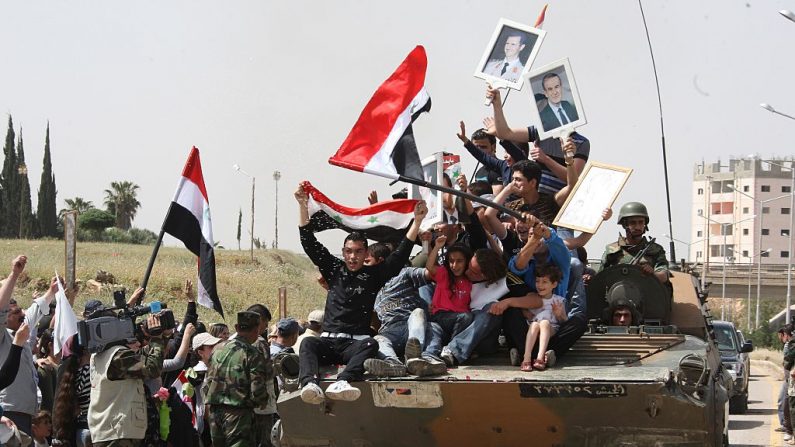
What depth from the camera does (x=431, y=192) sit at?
10.1 metres

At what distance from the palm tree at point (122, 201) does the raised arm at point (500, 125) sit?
71.4 meters

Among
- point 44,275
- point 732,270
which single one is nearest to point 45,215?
point 44,275

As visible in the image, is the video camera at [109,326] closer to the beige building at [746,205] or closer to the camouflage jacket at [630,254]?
the camouflage jacket at [630,254]

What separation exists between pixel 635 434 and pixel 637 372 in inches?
16.7

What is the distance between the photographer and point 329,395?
28.7 ft

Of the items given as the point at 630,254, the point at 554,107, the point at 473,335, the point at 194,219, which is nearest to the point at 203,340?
the point at 194,219

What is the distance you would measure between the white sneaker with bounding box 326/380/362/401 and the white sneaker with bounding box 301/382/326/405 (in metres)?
0.08

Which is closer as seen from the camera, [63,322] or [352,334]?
[63,322]

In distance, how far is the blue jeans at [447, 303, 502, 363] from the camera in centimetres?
941

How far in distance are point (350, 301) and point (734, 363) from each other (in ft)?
41.8

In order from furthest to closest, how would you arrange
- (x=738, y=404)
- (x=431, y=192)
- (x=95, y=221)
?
(x=95, y=221)
(x=738, y=404)
(x=431, y=192)

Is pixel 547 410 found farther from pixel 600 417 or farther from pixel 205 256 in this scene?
pixel 205 256

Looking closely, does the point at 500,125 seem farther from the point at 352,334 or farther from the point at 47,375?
the point at 47,375

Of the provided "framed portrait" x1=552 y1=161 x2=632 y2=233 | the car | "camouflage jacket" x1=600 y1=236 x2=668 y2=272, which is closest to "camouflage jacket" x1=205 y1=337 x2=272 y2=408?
"framed portrait" x1=552 y1=161 x2=632 y2=233
